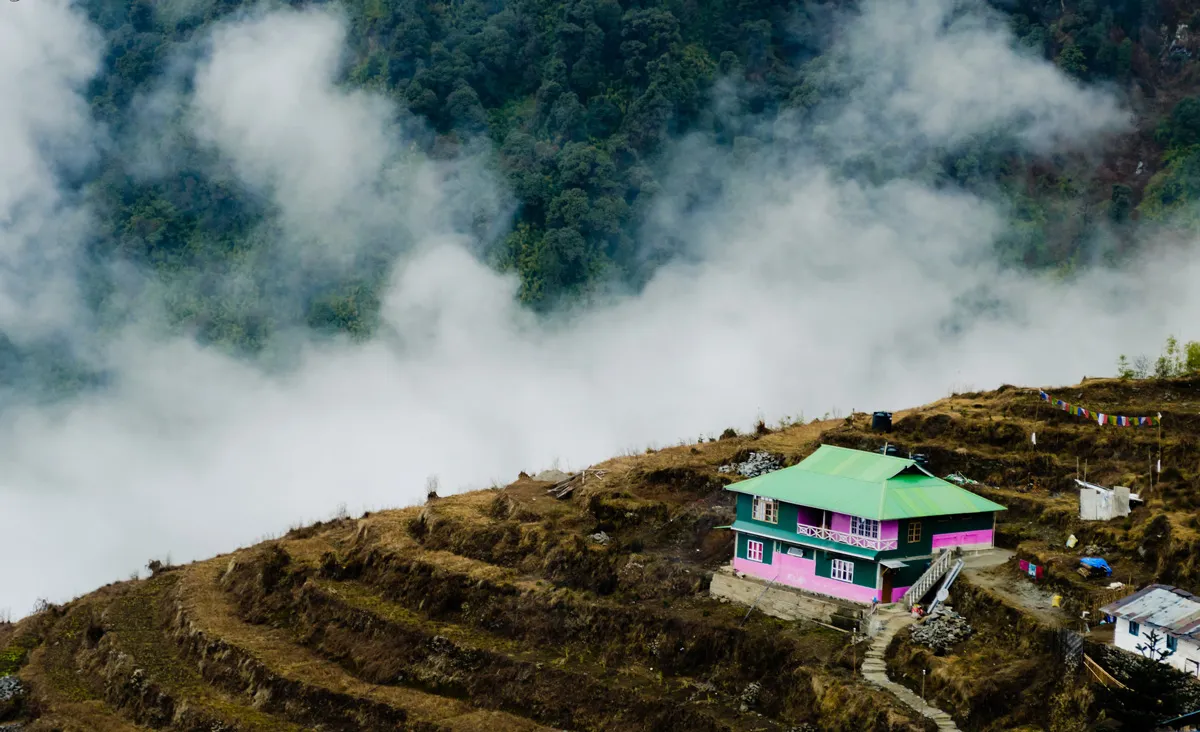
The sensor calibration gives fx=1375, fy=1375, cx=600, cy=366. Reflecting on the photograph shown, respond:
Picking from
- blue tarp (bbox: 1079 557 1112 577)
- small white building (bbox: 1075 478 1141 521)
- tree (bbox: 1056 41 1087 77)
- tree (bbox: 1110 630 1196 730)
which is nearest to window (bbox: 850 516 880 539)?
blue tarp (bbox: 1079 557 1112 577)

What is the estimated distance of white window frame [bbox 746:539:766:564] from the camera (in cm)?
4059

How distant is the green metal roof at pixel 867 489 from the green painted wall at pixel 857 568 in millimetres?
1304

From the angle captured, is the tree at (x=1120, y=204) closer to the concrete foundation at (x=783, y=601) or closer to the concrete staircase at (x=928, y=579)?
the concrete staircase at (x=928, y=579)

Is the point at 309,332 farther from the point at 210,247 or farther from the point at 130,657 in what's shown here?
the point at 130,657

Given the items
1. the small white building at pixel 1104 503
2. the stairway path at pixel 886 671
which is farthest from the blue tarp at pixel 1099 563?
the stairway path at pixel 886 671

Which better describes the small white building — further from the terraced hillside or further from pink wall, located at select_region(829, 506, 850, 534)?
pink wall, located at select_region(829, 506, 850, 534)

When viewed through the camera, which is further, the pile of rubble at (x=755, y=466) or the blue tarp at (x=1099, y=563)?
the pile of rubble at (x=755, y=466)

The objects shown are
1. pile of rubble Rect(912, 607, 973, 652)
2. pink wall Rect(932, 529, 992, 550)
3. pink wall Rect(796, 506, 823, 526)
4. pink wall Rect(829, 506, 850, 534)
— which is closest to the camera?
pile of rubble Rect(912, 607, 973, 652)

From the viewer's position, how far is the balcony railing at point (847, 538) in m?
38.0

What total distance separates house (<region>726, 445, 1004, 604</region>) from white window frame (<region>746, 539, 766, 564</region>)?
30 millimetres

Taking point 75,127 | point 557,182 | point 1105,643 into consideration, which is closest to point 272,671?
point 1105,643

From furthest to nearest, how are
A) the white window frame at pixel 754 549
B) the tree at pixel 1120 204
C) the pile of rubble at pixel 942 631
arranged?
1. the tree at pixel 1120 204
2. the white window frame at pixel 754 549
3. the pile of rubble at pixel 942 631

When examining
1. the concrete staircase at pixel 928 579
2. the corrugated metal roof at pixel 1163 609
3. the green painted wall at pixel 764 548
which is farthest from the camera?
the green painted wall at pixel 764 548

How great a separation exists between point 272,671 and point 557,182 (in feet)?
212
